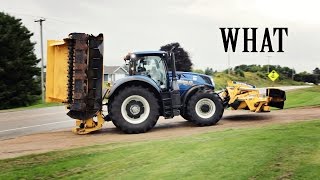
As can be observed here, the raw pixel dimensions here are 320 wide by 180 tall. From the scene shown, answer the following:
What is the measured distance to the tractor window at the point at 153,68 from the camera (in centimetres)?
1530

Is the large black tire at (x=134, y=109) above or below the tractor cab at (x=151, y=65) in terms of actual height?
below

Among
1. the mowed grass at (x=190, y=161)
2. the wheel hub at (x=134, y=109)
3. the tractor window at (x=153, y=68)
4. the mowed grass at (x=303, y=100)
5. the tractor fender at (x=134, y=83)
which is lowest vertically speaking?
the mowed grass at (x=190, y=161)

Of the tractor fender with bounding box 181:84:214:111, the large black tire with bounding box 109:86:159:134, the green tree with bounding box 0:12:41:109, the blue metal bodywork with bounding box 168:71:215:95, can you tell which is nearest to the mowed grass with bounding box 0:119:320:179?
the large black tire with bounding box 109:86:159:134

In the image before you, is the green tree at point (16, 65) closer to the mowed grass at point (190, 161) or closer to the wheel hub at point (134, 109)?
the wheel hub at point (134, 109)

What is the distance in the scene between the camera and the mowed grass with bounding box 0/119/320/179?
7.85m

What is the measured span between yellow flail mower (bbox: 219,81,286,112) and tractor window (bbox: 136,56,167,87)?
9.37ft

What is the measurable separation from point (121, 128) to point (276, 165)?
722 centimetres

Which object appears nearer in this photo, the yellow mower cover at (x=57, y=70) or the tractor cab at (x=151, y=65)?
the yellow mower cover at (x=57, y=70)

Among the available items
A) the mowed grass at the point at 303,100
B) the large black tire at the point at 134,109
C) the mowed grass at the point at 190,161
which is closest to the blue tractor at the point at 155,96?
the large black tire at the point at 134,109

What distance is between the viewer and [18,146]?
1282 centimetres

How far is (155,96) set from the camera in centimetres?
1496

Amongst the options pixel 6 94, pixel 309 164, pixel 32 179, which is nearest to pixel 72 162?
pixel 32 179

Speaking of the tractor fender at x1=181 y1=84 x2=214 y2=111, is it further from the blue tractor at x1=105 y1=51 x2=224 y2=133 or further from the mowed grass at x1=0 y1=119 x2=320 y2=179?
the mowed grass at x1=0 y1=119 x2=320 y2=179

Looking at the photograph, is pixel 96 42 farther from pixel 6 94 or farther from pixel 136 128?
pixel 6 94
